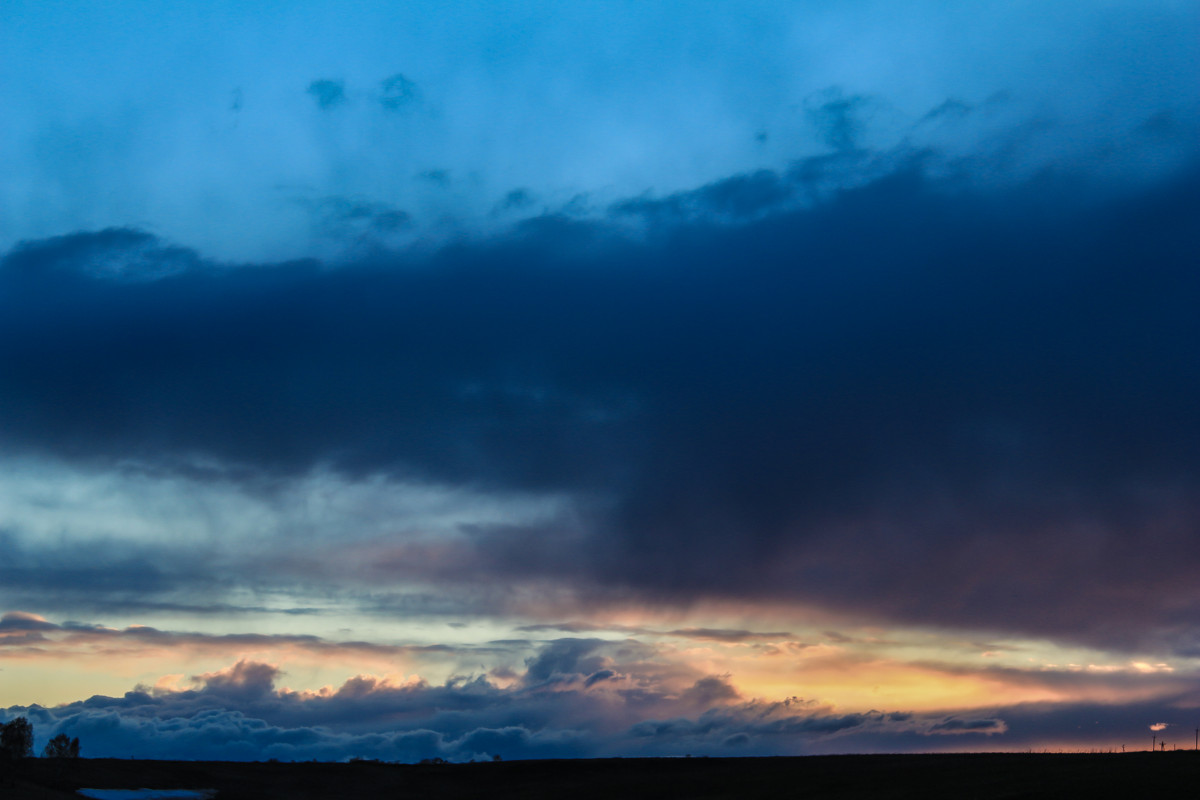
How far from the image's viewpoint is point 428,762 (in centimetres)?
17712

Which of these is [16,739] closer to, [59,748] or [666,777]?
[59,748]

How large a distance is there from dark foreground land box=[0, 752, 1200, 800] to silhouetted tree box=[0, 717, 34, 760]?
245cm

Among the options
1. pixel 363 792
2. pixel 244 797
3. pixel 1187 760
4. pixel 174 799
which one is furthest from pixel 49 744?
pixel 1187 760

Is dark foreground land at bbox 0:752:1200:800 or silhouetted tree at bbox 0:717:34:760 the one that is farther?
silhouetted tree at bbox 0:717:34:760

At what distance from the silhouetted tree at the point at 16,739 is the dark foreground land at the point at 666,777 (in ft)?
8.04

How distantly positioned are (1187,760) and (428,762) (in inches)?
4966

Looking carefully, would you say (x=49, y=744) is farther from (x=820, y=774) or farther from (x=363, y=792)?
(x=820, y=774)

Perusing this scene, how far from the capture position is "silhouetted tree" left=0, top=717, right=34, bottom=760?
123562 millimetres

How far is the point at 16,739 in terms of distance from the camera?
124562 millimetres

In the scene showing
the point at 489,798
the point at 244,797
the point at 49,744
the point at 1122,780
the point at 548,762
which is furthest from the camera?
the point at 548,762

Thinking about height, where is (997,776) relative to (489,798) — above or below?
above

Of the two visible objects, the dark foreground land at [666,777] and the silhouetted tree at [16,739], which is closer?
the dark foreground land at [666,777]

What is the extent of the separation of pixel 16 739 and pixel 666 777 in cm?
9175

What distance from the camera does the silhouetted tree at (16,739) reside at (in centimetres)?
12356
